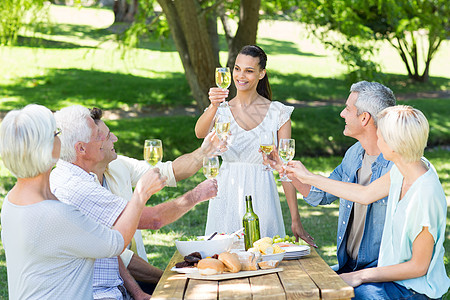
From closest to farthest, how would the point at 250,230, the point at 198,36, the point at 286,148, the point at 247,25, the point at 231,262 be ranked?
the point at 231,262 → the point at 286,148 → the point at 250,230 → the point at 198,36 → the point at 247,25

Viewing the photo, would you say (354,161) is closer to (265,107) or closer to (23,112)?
(265,107)

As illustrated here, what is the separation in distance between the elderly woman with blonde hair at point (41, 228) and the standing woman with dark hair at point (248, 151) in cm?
171

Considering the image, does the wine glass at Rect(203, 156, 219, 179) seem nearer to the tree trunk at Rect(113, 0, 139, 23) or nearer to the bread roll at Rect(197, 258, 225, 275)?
the bread roll at Rect(197, 258, 225, 275)

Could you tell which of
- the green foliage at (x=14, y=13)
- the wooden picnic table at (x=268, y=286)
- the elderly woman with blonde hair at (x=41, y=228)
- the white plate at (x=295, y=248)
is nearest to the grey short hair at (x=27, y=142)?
the elderly woman with blonde hair at (x=41, y=228)

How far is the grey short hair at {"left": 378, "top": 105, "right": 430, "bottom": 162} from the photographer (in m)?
3.29

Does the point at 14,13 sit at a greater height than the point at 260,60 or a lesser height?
greater

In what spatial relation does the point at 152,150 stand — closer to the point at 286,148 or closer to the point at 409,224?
the point at 286,148

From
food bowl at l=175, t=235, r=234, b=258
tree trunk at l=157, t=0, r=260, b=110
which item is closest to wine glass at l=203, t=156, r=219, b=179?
food bowl at l=175, t=235, r=234, b=258

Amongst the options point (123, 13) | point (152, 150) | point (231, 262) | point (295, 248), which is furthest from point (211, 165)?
point (123, 13)

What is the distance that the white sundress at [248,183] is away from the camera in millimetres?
4723

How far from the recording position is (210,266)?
11.0ft

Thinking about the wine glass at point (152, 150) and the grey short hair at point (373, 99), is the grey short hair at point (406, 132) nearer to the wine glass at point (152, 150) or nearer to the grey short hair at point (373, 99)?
the grey short hair at point (373, 99)

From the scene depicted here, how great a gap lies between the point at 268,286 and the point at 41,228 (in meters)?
1.15

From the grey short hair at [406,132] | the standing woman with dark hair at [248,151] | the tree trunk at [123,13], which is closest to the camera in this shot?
the grey short hair at [406,132]
